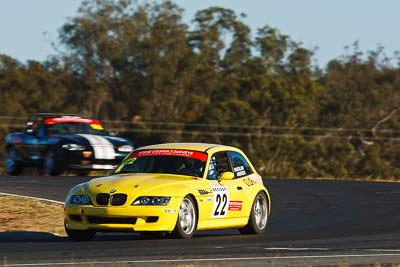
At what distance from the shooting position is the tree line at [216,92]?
5975 cm

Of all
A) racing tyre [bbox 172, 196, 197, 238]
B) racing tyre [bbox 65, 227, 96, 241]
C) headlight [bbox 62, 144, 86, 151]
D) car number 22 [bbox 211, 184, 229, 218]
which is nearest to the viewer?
racing tyre [bbox 172, 196, 197, 238]

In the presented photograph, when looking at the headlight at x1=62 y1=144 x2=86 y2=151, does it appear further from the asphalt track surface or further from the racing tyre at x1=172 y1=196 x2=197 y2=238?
the racing tyre at x1=172 y1=196 x2=197 y2=238

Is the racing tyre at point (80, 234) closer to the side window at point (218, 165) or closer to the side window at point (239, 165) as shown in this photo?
the side window at point (218, 165)

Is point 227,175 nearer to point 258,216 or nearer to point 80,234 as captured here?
point 258,216

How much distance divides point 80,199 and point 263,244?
2412 millimetres

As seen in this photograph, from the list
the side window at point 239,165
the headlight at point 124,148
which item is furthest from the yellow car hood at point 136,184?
the headlight at point 124,148

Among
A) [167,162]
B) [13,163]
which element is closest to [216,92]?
[13,163]

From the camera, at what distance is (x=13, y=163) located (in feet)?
89.5

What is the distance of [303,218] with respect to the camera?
651 inches

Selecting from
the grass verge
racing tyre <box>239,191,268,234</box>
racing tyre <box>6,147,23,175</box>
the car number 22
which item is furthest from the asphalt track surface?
racing tyre <box>6,147,23,175</box>

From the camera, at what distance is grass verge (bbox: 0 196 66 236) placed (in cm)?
1356

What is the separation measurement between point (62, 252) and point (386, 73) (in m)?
60.8

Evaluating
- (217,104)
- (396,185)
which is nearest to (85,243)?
(396,185)

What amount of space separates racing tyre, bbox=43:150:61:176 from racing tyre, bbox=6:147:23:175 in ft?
5.31
